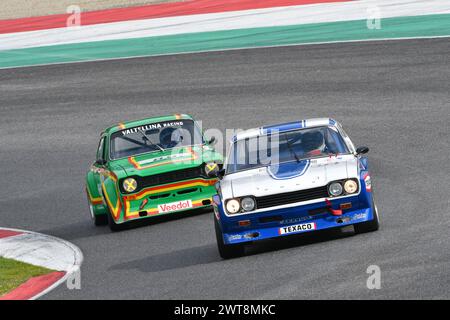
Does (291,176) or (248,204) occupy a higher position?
(291,176)

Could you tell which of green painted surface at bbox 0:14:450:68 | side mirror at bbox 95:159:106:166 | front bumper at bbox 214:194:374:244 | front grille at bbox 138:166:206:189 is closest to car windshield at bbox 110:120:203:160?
side mirror at bbox 95:159:106:166

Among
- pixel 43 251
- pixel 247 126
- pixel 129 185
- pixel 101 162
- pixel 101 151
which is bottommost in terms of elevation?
pixel 43 251

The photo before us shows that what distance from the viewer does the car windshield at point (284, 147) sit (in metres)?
12.6

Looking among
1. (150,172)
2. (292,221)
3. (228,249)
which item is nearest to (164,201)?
(150,172)

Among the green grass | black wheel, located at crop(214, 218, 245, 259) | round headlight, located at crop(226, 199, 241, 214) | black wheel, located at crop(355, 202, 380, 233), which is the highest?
round headlight, located at crop(226, 199, 241, 214)

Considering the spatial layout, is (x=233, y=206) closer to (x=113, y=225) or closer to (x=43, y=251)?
(x=43, y=251)

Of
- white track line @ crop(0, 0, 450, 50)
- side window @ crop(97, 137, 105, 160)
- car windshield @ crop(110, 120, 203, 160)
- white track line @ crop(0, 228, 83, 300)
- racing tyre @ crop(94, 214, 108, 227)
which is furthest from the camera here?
white track line @ crop(0, 0, 450, 50)

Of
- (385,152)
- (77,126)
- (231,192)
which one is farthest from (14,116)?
(231,192)

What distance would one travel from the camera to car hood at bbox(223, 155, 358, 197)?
11.6 m

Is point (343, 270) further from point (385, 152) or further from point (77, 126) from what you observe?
point (77, 126)

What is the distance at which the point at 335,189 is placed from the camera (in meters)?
11.6

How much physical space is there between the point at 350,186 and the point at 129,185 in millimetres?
4268

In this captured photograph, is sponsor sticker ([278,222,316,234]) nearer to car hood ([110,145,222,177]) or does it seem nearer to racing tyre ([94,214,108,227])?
car hood ([110,145,222,177])

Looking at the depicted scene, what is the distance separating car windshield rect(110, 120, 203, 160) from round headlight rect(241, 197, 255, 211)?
4484 millimetres
